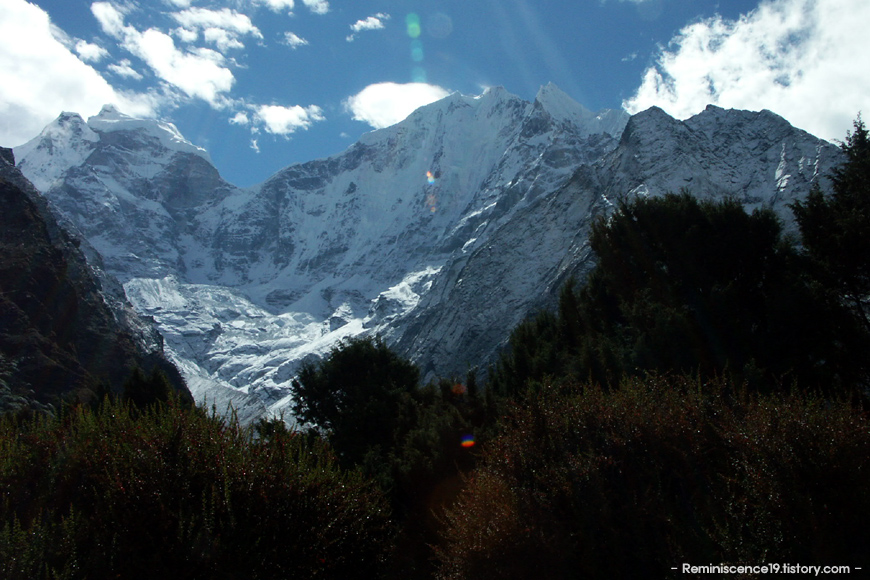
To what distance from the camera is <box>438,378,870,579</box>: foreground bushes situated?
895 centimetres

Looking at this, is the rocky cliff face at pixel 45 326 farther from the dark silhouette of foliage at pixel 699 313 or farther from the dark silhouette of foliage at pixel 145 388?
the dark silhouette of foliage at pixel 699 313

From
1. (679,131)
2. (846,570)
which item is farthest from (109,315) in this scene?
(679,131)

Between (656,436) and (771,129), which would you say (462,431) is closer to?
(656,436)

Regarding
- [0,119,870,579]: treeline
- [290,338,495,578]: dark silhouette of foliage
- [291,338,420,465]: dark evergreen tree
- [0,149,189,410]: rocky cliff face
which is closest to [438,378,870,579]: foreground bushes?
[0,119,870,579]: treeline

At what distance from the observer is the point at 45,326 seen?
49.7 m

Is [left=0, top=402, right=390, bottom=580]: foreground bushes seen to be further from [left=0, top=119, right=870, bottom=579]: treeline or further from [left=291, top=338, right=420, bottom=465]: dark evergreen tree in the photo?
[left=291, top=338, right=420, bottom=465]: dark evergreen tree

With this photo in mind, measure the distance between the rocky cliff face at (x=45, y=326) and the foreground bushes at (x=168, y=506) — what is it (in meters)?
29.6

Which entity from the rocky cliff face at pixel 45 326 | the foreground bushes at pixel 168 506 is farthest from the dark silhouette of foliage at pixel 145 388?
the foreground bushes at pixel 168 506

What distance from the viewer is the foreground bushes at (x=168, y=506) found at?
827 centimetres

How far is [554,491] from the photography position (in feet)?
34.6

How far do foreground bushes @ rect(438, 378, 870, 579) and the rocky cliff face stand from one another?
3357 cm

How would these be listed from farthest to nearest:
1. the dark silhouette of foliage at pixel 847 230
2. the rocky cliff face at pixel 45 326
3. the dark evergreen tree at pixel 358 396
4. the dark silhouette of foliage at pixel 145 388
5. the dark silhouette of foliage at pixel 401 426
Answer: the rocky cliff face at pixel 45 326 < the dark silhouette of foliage at pixel 145 388 < the dark evergreen tree at pixel 358 396 < the dark silhouette of foliage at pixel 847 230 < the dark silhouette of foliage at pixel 401 426

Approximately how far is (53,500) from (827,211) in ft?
81.8

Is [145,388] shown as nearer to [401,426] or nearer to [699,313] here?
[401,426]
